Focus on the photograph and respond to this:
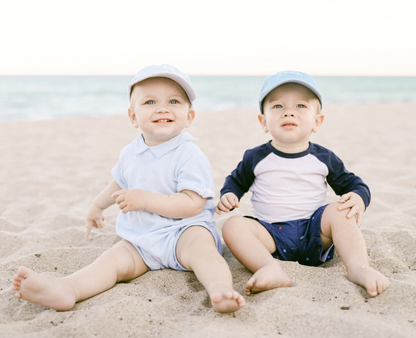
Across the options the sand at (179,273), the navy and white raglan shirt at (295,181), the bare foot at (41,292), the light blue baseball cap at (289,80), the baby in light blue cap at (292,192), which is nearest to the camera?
the sand at (179,273)

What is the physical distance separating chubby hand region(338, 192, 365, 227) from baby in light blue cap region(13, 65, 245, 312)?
2.27ft

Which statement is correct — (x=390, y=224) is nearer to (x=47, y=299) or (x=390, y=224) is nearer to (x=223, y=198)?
(x=223, y=198)

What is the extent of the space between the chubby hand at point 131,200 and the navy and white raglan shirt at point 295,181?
0.57 meters

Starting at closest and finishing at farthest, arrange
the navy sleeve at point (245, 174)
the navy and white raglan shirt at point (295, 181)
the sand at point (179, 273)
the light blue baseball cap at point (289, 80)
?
the sand at point (179, 273)
the light blue baseball cap at point (289, 80)
the navy and white raglan shirt at point (295, 181)
the navy sleeve at point (245, 174)

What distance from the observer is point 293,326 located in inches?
60.5

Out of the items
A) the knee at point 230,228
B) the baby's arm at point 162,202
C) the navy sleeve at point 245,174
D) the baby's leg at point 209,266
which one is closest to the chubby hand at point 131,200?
the baby's arm at point 162,202

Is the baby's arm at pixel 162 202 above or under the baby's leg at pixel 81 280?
above

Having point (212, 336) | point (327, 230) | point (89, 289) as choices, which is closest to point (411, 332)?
point (212, 336)

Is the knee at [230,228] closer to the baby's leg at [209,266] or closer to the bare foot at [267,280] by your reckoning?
the baby's leg at [209,266]

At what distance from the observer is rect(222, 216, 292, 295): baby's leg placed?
1.86 metres

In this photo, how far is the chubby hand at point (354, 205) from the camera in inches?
86.1

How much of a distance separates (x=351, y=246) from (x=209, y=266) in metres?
0.72

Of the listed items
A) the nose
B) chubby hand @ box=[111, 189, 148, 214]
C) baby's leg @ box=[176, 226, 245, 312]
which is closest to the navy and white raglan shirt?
the nose

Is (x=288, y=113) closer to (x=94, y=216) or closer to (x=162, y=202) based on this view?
(x=162, y=202)
